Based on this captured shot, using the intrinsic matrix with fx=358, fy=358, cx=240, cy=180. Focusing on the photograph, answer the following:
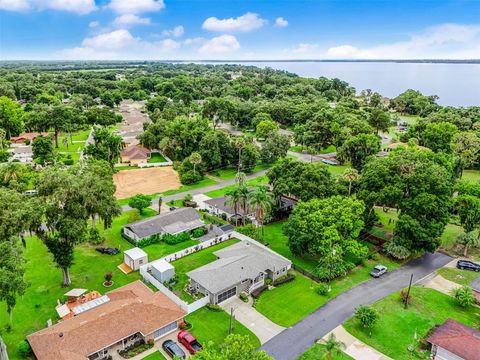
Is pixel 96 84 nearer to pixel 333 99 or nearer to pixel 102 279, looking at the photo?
pixel 333 99

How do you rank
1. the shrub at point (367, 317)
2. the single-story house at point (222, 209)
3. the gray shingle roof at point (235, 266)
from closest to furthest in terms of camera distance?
1. the shrub at point (367, 317)
2. the gray shingle roof at point (235, 266)
3. the single-story house at point (222, 209)

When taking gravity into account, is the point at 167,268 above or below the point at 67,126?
below

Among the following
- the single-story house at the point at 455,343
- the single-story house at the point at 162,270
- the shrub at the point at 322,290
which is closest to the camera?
the single-story house at the point at 455,343

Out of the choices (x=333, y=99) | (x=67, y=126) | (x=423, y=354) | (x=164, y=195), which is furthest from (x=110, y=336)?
(x=333, y=99)

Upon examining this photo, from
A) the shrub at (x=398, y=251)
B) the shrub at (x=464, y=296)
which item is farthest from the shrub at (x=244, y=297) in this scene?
the shrub at (x=464, y=296)

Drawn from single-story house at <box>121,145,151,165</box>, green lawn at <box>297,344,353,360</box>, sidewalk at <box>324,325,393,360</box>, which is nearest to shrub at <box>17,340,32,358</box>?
green lawn at <box>297,344,353,360</box>

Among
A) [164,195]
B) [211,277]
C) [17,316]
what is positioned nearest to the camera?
[17,316]

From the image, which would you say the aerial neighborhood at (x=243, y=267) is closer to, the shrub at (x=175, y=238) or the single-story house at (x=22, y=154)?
the shrub at (x=175, y=238)
